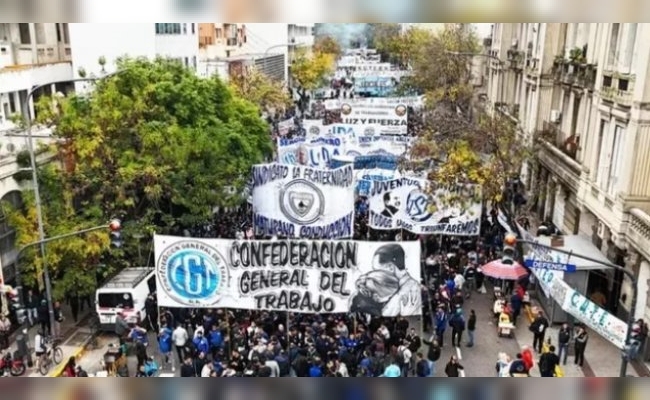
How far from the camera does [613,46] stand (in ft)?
71.6

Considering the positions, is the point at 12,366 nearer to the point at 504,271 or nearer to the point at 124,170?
the point at 124,170

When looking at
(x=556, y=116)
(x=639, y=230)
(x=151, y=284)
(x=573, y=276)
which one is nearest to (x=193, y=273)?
(x=151, y=284)

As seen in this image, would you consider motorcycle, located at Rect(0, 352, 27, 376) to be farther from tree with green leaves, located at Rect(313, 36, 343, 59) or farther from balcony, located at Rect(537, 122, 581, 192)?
tree with green leaves, located at Rect(313, 36, 343, 59)

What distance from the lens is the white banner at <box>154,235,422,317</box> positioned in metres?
16.4

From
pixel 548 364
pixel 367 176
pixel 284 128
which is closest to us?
pixel 548 364

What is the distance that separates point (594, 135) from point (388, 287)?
1111cm

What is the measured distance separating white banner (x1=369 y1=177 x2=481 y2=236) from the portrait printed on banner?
21.0 feet

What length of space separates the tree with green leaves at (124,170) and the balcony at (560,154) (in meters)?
13.1

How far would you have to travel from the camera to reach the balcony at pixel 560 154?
26.0 metres

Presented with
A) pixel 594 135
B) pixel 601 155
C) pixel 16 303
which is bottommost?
pixel 16 303

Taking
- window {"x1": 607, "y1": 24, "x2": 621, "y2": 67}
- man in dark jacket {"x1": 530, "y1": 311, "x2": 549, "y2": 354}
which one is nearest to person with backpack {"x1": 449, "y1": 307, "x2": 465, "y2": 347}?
man in dark jacket {"x1": 530, "y1": 311, "x2": 549, "y2": 354}

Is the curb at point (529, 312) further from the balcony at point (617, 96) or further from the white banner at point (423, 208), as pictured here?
the balcony at point (617, 96)

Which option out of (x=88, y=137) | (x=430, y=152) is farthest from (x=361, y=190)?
(x=88, y=137)

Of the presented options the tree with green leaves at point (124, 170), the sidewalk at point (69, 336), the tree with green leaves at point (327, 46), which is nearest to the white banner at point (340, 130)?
the tree with green leaves at point (124, 170)
